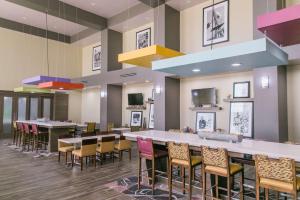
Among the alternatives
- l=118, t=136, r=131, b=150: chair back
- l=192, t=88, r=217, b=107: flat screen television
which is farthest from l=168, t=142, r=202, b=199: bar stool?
l=192, t=88, r=217, b=107: flat screen television

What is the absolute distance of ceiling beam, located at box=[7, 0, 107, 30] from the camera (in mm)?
8125

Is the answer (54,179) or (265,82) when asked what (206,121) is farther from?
(54,179)

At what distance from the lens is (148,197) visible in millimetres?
3979

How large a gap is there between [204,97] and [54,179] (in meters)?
5.20

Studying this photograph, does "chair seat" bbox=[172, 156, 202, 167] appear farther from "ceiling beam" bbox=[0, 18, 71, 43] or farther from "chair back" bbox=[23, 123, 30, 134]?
"ceiling beam" bbox=[0, 18, 71, 43]

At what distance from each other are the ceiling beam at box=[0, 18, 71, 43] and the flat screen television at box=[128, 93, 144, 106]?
18.8 feet

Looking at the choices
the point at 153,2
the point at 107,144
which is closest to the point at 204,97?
the point at 107,144

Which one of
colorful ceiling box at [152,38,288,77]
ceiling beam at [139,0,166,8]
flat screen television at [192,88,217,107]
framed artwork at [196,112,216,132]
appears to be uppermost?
ceiling beam at [139,0,166,8]

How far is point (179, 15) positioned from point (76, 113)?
8603 millimetres

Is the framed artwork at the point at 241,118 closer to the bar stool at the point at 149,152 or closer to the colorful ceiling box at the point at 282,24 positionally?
the colorful ceiling box at the point at 282,24

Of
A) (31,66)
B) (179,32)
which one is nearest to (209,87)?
(179,32)

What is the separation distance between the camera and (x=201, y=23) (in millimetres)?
8055

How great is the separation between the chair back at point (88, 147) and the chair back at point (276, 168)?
4141 millimetres

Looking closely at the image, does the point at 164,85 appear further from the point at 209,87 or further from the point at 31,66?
the point at 31,66
